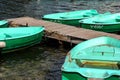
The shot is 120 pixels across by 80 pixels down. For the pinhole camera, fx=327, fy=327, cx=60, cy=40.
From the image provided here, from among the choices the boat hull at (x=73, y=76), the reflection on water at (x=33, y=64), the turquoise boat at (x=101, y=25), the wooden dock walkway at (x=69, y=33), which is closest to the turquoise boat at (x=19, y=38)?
the reflection on water at (x=33, y=64)

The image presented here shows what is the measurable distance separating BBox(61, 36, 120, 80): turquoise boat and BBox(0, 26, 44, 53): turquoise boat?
491 centimetres

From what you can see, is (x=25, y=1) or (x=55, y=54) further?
(x=25, y=1)

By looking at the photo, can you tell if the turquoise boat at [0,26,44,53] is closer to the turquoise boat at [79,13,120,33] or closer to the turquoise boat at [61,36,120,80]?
the turquoise boat at [79,13,120,33]

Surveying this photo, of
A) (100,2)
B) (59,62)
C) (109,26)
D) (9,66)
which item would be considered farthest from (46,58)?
(100,2)

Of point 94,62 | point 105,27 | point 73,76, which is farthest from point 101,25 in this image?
point 73,76

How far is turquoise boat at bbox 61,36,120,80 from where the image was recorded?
10.3m

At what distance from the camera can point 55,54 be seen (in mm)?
17281

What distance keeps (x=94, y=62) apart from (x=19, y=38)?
5.82 m

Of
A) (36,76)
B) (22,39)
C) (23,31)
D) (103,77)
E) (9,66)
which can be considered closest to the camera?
(103,77)

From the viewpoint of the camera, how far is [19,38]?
16344mm

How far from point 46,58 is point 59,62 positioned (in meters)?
0.83

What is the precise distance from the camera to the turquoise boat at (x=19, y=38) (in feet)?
52.5

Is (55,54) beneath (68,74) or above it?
beneath

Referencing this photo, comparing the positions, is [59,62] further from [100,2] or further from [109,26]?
[100,2]
